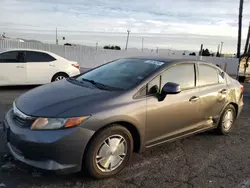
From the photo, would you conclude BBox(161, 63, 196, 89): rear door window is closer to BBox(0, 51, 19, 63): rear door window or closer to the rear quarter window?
the rear quarter window

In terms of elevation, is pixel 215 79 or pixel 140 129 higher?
pixel 215 79

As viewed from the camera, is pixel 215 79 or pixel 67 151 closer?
pixel 67 151

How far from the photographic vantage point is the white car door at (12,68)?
9.82 metres

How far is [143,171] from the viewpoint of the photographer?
4.16 meters

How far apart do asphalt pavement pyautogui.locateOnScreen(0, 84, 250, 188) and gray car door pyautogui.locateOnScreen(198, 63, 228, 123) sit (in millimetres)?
590

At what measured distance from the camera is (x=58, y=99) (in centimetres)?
384

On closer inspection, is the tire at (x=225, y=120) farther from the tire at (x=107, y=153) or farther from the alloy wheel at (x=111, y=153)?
the alloy wheel at (x=111, y=153)

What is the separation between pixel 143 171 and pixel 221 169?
3.69 feet

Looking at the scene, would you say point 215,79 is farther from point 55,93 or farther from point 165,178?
point 55,93

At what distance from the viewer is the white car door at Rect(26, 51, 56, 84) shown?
10.2 metres

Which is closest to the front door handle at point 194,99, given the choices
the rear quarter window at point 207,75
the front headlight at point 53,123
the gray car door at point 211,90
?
the gray car door at point 211,90

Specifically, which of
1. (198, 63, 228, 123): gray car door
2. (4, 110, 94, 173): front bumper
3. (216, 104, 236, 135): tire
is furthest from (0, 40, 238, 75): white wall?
(4, 110, 94, 173): front bumper

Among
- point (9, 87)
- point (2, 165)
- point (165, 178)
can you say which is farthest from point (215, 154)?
point (9, 87)

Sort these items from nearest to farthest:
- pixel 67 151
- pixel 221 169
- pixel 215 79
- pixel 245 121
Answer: pixel 67 151 < pixel 221 169 < pixel 215 79 < pixel 245 121
